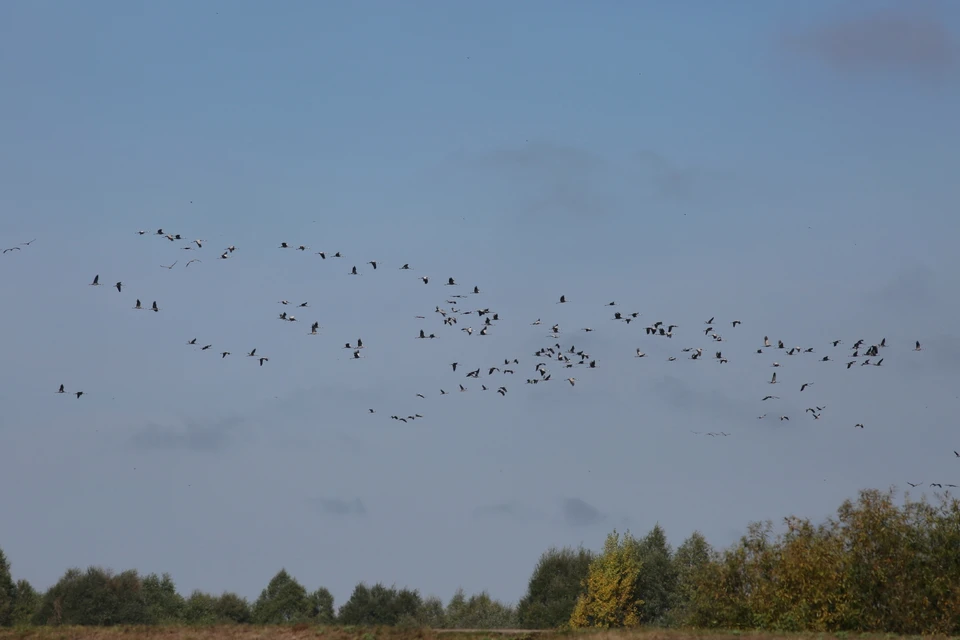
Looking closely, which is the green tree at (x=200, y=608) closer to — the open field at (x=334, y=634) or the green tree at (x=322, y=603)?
the green tree at (x=322, y=603)

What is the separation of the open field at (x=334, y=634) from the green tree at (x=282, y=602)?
78.8 m

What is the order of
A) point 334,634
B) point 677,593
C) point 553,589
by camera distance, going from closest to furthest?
point 334,634 → point 677,593 → point 553,589

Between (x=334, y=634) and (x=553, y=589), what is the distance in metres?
77.5

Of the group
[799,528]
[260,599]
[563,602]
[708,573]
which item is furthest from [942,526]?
[260,599]

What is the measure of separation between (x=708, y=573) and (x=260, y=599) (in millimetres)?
91984

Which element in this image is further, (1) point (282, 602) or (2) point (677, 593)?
(1) point (282, 602)

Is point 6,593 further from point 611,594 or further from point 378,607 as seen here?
point 611,594

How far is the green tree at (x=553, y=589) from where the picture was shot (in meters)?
137

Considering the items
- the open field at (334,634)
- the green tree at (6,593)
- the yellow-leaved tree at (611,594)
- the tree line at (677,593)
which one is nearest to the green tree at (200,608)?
the tree line at (677,593)

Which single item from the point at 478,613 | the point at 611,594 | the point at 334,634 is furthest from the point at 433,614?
the point at 334,634

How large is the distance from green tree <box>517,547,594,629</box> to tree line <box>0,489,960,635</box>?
0.17m

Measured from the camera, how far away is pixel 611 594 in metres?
121

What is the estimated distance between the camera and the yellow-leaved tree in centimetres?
11988

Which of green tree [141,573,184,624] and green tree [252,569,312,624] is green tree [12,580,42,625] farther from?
green tree [252,569,312,624]
